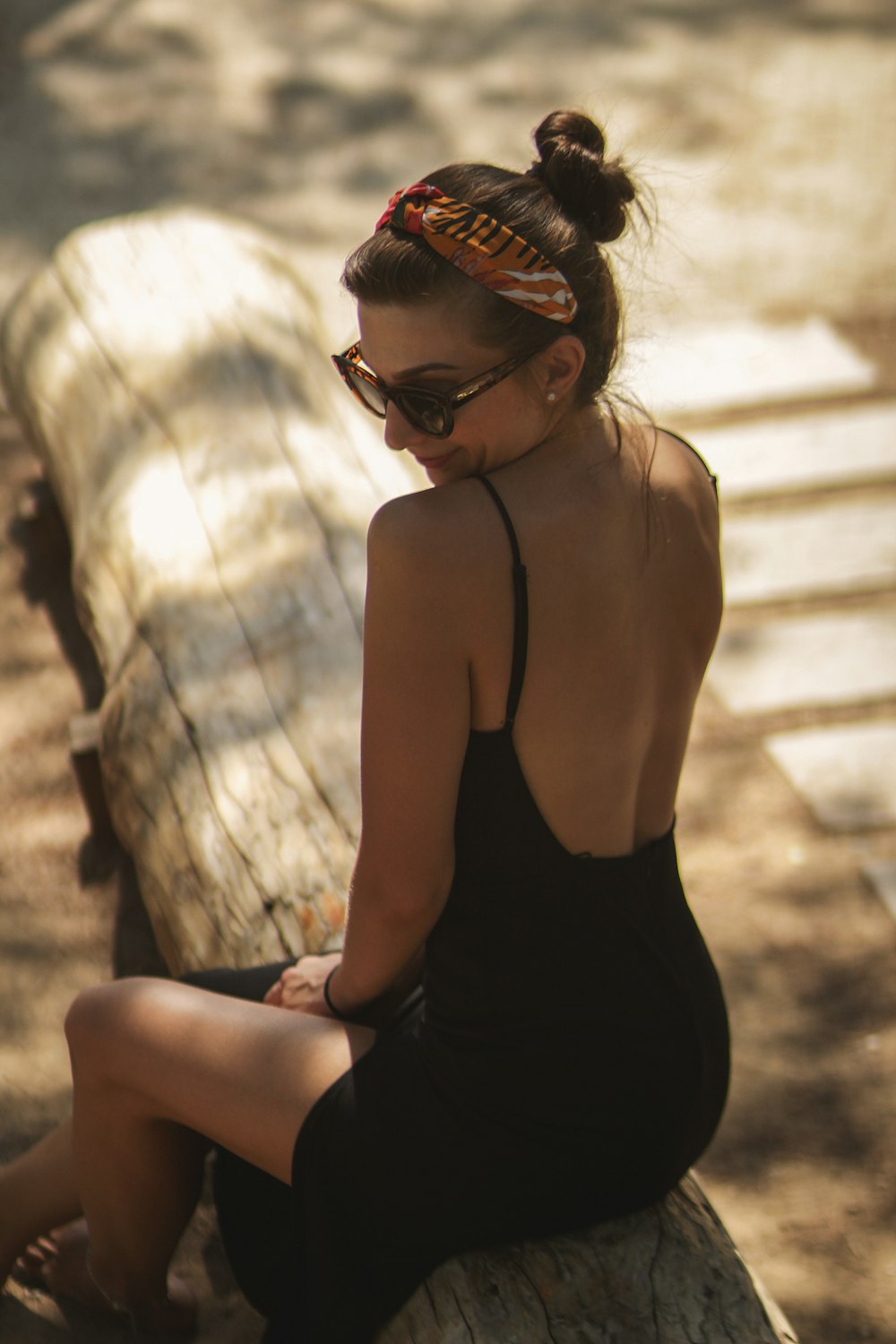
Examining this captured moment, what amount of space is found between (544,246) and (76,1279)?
160cm

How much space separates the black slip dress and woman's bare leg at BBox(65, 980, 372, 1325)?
57mm

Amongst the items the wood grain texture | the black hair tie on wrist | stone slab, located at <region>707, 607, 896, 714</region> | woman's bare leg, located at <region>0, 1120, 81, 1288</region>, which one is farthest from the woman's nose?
stone slab, located at <region>707, 607, 896, 714</region>

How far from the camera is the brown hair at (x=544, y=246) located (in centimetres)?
155

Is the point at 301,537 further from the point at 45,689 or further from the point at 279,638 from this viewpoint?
the point at 45,689

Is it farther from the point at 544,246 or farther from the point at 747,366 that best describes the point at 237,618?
the point at 747,366

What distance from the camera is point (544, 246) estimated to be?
157cm

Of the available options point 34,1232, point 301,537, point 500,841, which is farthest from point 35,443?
point 500,841

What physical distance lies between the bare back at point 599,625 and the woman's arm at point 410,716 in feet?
0.12

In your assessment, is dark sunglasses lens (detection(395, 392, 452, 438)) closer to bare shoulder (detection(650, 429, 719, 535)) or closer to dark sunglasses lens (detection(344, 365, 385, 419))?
dark sunglasses lens (detection(344, 365, 385, 419))

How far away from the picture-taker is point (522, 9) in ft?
23.7

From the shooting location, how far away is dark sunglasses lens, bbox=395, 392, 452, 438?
5.16 feet

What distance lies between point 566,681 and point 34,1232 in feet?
3.82

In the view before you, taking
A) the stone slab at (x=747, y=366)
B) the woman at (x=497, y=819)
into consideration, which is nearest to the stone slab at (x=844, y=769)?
the stone slab at (x=747, y=366)

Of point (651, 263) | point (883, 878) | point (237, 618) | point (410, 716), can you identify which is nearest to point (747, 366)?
point (651, 263)
